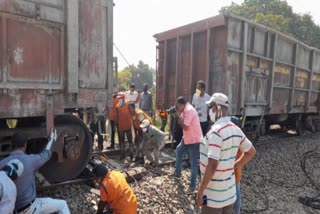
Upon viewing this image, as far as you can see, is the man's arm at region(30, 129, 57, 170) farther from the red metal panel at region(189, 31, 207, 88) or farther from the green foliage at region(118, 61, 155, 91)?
the green foliage at region(118, 61, 155, 91)

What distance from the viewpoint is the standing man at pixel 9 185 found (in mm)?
2656

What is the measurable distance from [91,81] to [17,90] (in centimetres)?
113

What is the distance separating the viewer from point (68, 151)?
4.36 meters

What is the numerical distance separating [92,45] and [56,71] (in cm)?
73

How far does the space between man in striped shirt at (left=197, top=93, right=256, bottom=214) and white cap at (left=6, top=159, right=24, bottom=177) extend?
5.58ft

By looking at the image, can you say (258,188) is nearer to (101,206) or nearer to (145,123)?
(145,123)

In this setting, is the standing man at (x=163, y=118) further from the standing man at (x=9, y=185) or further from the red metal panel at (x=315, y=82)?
the red metal panel at (x=315, y=82)

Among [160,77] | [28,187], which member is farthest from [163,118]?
[28,187]

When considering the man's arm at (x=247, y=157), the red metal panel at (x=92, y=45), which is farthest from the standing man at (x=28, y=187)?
the man's arm at (x=247, y=157)

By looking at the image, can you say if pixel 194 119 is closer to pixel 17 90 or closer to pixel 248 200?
pixel 248 200

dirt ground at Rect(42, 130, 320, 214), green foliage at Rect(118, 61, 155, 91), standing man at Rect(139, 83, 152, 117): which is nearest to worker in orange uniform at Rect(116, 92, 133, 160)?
dirt ground at Rect(42, 130, 320, 214)

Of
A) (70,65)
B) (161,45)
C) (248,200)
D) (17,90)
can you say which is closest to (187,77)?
(161,45)

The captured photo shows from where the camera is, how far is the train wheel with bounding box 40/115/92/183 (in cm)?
439

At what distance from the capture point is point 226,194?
2971 millimetres
